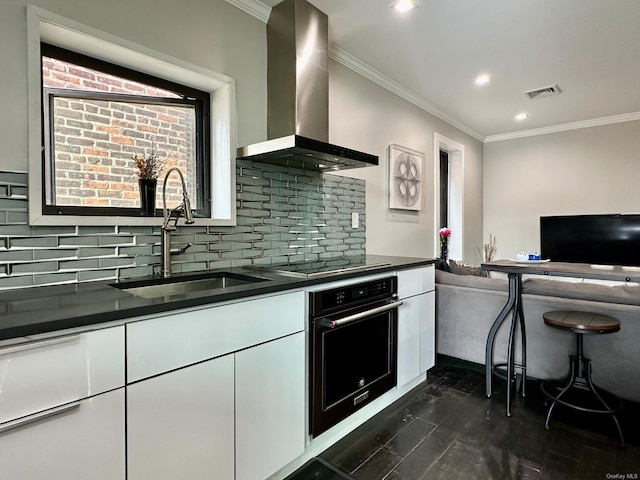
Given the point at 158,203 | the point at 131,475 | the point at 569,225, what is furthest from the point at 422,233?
the point at 131,475

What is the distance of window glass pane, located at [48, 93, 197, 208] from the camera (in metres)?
1.62

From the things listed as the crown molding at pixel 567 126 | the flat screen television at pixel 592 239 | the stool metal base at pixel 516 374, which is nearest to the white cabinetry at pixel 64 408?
the stool metal base at pixel 516 374

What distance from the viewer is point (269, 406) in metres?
1.51

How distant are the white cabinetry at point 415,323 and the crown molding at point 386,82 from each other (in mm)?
1748

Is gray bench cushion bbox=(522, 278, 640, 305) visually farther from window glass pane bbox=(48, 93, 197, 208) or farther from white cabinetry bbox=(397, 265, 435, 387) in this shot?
window glass pane bbox=(48, 93, 197, 208)

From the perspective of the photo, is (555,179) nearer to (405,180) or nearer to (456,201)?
(456,201)

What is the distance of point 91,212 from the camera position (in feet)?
5.41

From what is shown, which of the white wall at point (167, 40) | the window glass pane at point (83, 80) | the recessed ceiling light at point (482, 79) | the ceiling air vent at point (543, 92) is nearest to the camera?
the white wall at point (167, 40)

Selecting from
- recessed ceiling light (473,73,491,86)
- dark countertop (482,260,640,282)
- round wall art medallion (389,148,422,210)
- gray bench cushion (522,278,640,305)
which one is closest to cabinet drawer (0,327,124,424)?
dark countertop (482,260,640,282)

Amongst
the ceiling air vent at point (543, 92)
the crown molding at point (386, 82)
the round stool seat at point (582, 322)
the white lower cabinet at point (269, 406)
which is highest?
the ceiling air vent at point (543, 92)

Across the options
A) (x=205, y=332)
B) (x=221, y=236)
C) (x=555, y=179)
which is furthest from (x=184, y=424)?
(x=555, y=179)

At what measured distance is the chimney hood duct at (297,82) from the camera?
2.13 meters

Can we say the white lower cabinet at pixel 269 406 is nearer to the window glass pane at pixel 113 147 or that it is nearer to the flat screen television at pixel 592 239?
the window glass pane at pixel 113 147

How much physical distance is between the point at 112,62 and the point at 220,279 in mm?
1200
